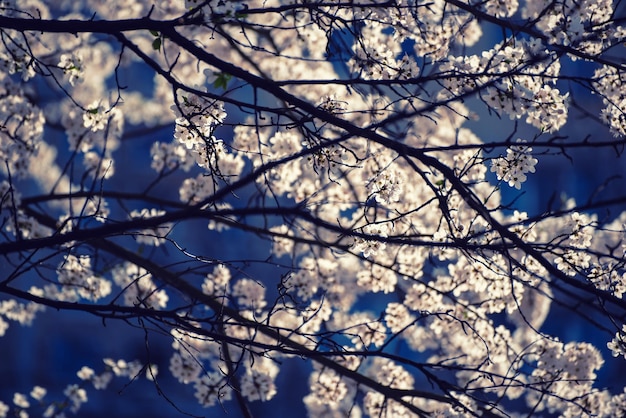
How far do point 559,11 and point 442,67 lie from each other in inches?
38.2

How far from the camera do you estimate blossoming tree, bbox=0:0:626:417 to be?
3158mm

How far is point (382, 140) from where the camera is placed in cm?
296

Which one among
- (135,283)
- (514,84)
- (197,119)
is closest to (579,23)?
(514,84)

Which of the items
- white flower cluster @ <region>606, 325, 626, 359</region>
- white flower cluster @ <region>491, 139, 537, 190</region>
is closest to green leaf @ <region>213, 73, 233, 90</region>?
white flower cluster @ <region>491, 139, 537, 190</region>

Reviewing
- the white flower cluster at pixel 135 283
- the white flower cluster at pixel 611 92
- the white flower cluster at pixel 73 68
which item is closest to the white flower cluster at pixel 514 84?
the white flower cluster at pixel 611 92

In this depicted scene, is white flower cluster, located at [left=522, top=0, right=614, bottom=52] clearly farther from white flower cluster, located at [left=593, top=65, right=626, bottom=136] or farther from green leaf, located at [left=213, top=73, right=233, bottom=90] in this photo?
green leaf, located at [left=213, top=73, right=233, bottom=90]

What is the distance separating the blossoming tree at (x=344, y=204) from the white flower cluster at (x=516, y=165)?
0.05 ft

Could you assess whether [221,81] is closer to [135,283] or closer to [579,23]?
[579,23]

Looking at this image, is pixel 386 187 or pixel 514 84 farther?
pixel 514 84

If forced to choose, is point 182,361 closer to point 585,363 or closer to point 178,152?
point 178,152

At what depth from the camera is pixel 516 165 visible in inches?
145

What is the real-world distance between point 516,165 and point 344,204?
2635mm

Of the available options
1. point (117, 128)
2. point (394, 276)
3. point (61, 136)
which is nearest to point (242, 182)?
point (394, 276)

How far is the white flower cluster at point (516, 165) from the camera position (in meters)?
3.63
